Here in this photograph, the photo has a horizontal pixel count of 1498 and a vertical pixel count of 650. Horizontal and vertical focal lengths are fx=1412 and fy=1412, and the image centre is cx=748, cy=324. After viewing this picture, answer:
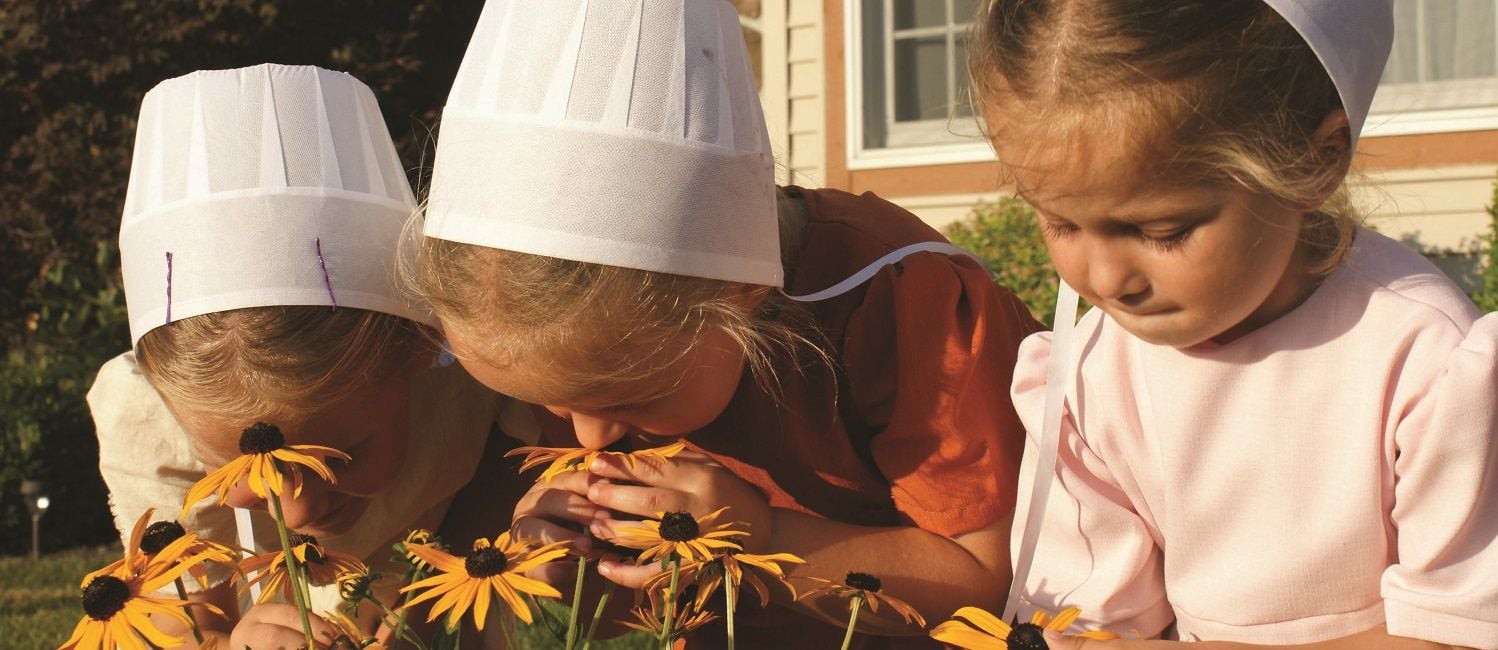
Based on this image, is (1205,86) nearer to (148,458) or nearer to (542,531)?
(542,531)

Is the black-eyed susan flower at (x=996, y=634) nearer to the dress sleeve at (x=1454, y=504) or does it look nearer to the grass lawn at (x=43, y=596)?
the dress sleeve at (x=1454, y=504)

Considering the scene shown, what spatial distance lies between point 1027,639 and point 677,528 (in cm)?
41

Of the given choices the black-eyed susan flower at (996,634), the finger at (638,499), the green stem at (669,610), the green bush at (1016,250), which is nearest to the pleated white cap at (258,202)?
the finger at (638,499)

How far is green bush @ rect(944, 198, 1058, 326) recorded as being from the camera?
555cm

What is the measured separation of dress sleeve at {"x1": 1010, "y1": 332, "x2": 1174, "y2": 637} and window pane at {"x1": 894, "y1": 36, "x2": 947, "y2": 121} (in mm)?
5442

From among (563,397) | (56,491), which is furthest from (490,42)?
(56,491)

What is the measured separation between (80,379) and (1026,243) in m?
5.14

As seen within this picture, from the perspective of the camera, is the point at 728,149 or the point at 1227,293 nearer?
the point at 1227,293

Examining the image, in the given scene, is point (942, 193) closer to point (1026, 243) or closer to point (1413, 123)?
point (1026, 243)

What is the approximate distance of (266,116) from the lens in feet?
6.99

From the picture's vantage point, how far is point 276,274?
207cm

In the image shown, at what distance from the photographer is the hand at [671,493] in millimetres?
1848

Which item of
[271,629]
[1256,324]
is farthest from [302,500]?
[1256,324]

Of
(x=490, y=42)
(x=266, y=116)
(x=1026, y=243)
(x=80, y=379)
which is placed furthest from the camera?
(x=80, y=379)
